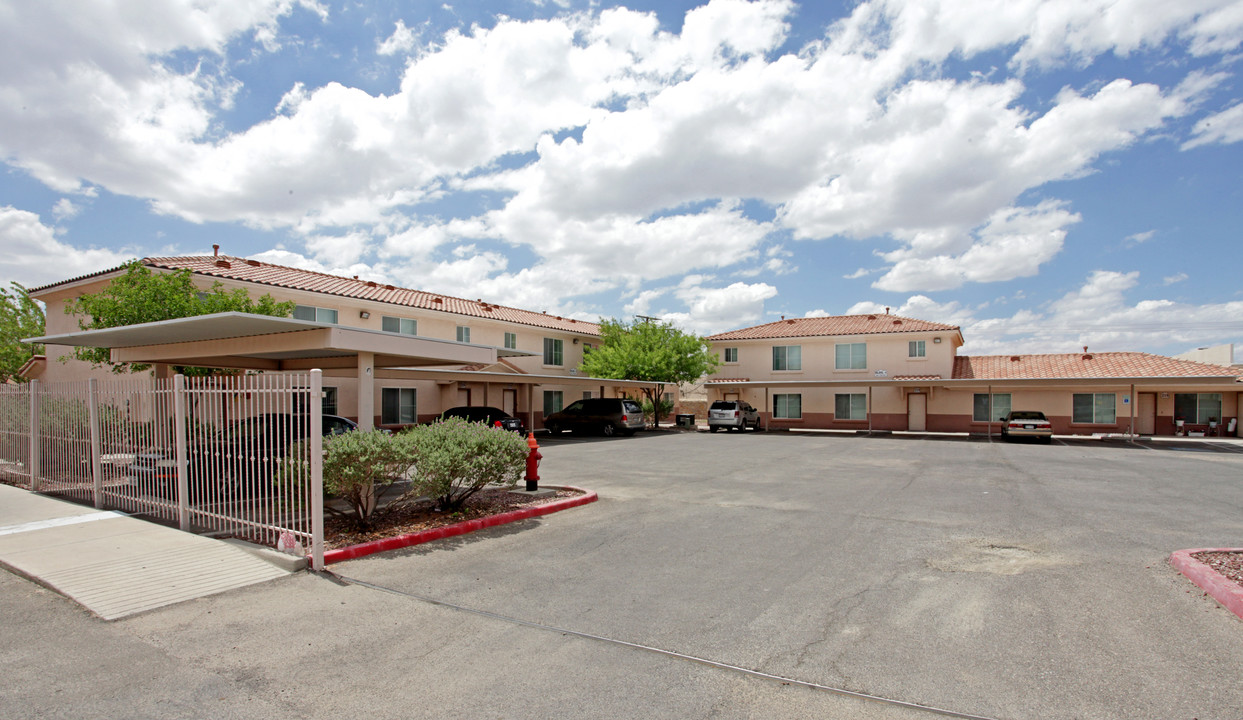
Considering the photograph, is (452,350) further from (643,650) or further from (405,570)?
(643,650)

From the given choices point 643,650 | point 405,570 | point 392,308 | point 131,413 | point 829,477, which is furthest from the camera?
point 392,308

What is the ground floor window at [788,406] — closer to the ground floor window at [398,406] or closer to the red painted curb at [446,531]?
the ground floor window at [398,406]

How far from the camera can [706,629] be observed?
5.06 m

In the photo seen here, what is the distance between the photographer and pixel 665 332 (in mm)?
36969

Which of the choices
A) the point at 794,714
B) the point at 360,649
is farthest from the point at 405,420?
the point at 794,714

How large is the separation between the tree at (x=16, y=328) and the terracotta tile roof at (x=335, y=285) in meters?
16.2

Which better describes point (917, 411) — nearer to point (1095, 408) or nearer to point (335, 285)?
point (1095, 408)

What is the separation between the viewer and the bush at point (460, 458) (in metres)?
8.27

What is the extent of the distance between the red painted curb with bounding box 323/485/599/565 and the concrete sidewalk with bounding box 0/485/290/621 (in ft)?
2.26

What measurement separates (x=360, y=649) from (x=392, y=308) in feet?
77.5

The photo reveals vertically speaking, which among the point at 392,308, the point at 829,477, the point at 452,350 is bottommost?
the point at 829,477

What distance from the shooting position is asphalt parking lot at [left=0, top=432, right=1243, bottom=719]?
3.95 metres

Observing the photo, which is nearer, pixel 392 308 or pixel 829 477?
pixel 829 477

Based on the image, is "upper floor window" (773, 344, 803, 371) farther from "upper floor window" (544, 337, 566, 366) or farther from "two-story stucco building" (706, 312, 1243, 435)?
"upper floor window" (544, 337, 566, 366)
